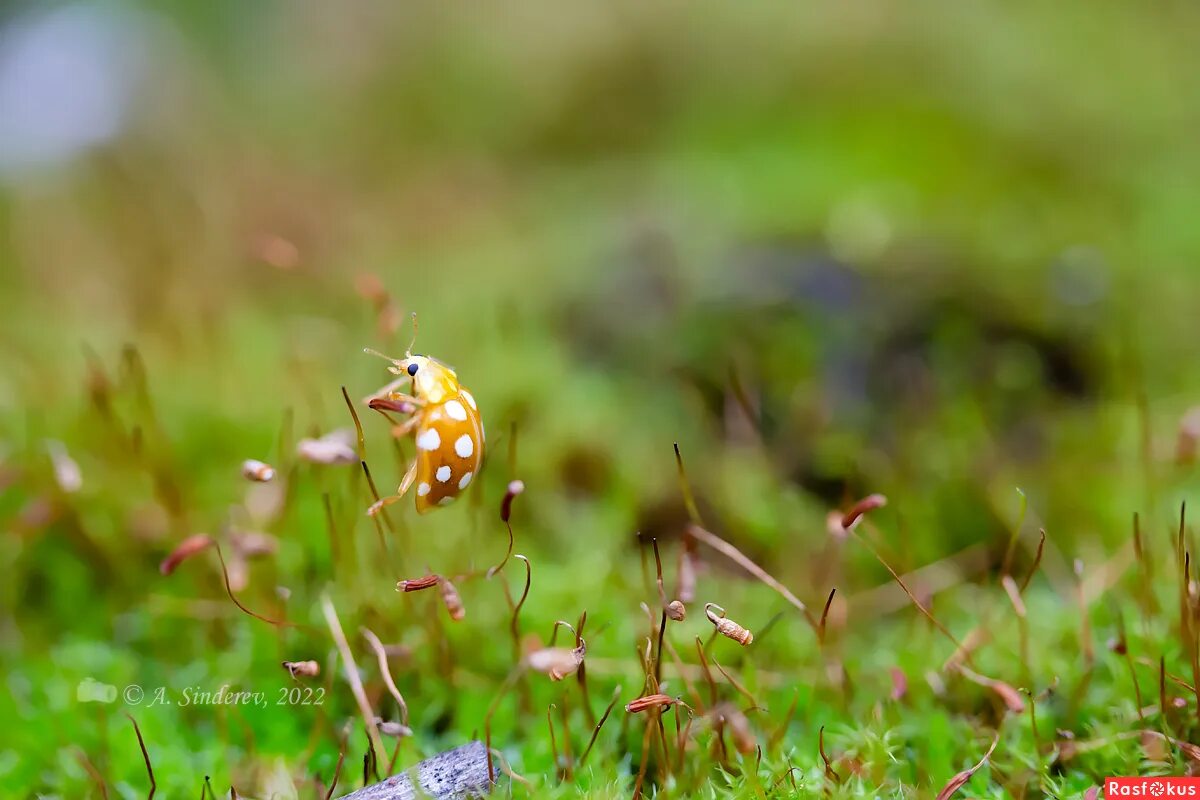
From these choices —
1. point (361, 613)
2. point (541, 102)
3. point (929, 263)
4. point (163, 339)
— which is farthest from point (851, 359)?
point (541, 102)

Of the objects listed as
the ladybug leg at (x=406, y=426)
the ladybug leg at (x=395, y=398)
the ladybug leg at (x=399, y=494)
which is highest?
the ladybug leg at (x=395, y=398)

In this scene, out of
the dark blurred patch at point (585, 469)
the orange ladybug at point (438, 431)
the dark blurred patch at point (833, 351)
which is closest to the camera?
the orange ladybug at point (438, 431)

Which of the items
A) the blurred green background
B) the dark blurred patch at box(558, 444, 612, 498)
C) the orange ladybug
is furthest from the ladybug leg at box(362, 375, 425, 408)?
the dark blurred patch at box(558, 444, 612, 498)

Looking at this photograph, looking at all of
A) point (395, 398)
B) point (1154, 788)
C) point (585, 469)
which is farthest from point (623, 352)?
point (1154, 788)

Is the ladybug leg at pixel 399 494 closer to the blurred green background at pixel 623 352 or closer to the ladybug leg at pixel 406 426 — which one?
the ladybug leg at pixel 406 426

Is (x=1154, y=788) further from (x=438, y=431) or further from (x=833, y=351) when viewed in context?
(x=833, y=351)

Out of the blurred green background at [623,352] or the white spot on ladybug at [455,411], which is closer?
the white spot on ladybug at [455,411]

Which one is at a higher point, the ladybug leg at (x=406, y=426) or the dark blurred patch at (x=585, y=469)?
the ladybug leg at (x=406, y=426)

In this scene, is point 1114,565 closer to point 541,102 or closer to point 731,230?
point 731,230

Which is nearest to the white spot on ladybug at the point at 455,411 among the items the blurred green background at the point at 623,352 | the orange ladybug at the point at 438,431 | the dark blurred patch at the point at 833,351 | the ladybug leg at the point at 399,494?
the orange ladybug at the point at 438,431
